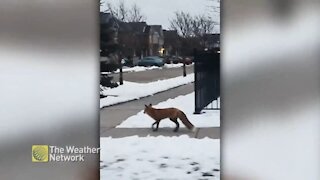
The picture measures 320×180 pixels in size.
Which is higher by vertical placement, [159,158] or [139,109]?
[139,109]

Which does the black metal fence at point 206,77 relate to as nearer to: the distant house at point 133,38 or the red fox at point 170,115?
the red fox at point 170,115

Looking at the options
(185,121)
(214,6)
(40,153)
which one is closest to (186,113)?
(185,121)

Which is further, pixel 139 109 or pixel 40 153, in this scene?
pixel 139 109

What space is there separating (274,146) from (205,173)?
466 millimetres

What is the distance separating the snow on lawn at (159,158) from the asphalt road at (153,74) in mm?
366

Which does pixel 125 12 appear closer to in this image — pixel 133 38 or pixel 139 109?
pixel 133 38

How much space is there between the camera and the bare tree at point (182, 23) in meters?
3.16

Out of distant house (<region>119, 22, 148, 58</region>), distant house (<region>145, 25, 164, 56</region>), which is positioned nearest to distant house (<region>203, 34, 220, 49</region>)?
distant house (<region>145, 25, 164, 56</region>)

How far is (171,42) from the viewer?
318 cm

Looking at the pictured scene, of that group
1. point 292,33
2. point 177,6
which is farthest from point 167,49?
point 292,33

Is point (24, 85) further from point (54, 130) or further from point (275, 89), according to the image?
point (275, 89)

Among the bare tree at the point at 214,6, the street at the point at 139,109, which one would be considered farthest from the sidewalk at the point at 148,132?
the bare tree at the point at 214,6

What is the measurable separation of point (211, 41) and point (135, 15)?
0.49m

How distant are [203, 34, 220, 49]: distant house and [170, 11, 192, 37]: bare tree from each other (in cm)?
11
